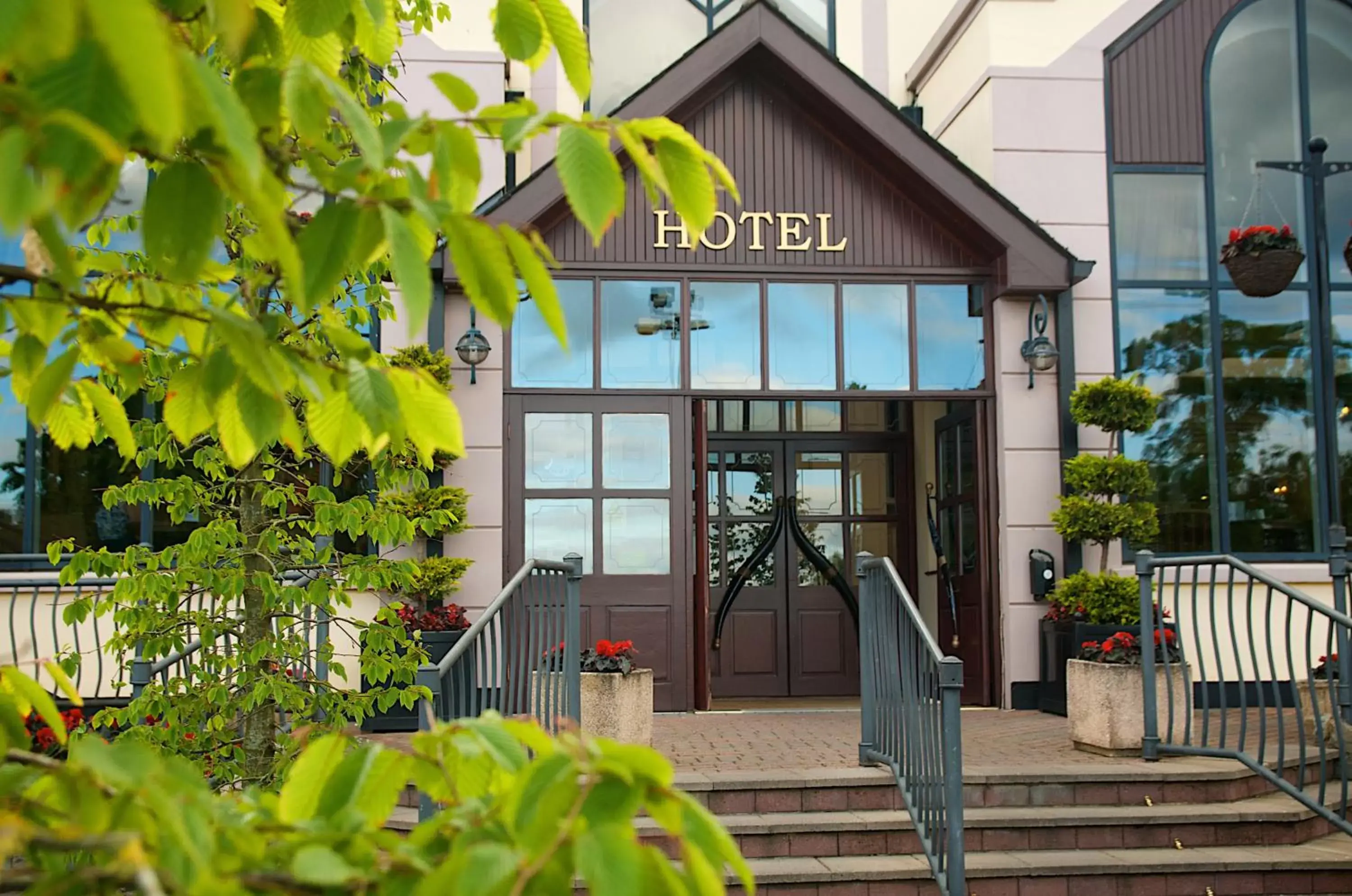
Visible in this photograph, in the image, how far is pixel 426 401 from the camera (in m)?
1.53

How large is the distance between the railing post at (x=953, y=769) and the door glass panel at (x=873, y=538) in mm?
6732

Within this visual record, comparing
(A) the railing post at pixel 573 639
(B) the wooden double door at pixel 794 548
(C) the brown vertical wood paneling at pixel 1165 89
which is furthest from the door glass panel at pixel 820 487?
(A) the railing post at pixel 573 639

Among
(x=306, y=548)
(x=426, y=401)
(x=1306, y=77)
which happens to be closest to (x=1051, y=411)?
(x=1306, y=77)

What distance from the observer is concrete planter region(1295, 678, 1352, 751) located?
593 cm

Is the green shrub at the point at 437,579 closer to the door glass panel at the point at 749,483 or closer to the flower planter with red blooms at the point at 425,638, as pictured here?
the flower planter with red blooms at the point at 425,638

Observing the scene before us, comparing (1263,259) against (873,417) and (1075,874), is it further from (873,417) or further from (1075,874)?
(1075,874)

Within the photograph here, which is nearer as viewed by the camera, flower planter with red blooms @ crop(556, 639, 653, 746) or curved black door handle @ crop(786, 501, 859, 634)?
flower planter with red blooms @ crop(556, 639, 653, 746)

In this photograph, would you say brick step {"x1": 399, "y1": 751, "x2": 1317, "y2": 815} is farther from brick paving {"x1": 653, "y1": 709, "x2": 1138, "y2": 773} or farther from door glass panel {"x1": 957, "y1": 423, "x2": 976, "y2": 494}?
door glass panel {"x1": 957, "y1": 423, "x2": 976, "y2": 494}

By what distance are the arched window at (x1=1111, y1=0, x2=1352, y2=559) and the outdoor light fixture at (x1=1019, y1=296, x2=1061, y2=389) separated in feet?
2.12

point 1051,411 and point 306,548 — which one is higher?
point 1051,411

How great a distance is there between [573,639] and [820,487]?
244 inches

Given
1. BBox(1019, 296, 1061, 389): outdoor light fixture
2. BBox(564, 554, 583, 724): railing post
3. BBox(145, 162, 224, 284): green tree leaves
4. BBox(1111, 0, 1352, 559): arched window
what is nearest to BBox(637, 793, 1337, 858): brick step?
BBox(564, 554, 583, 724): railing post

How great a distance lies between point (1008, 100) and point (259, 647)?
7.45m

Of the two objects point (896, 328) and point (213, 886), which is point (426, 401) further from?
point (896, 328)
